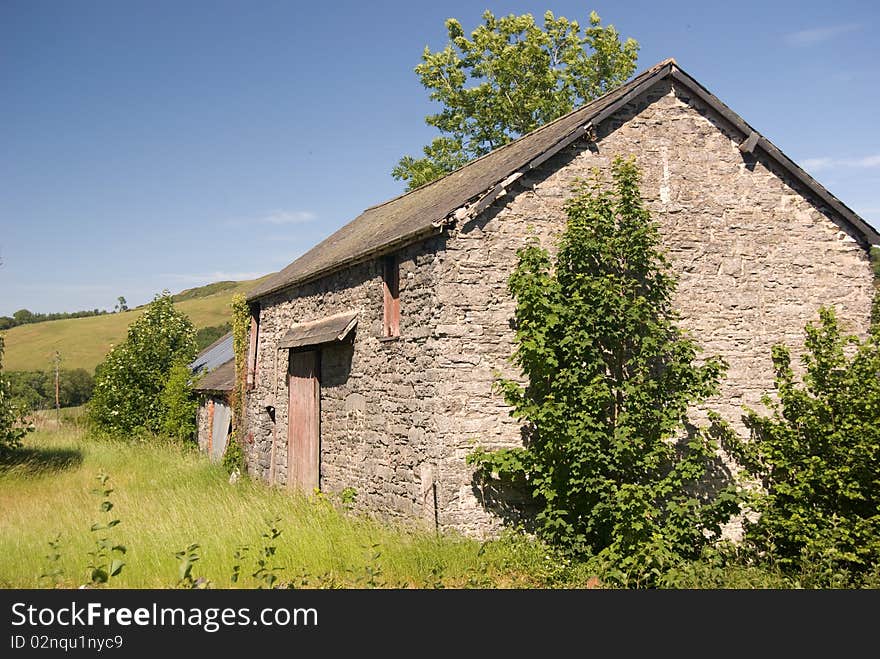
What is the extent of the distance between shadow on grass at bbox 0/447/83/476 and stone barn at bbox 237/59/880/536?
8.85 m

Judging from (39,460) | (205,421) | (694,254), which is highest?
(694,254)

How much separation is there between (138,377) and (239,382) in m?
10.1

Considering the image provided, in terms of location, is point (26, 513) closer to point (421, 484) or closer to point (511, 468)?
point (421, 484)

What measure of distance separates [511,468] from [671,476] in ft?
6.72

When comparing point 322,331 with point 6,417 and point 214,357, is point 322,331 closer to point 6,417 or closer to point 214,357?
point 6,417

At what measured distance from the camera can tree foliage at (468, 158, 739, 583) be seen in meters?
8.55

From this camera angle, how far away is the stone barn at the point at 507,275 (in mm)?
9039

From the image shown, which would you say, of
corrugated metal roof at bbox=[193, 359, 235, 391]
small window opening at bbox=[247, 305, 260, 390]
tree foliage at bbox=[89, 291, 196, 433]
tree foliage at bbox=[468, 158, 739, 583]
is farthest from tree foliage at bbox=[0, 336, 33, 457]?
tree foliage at bbox=[468, 158, 739, 583]

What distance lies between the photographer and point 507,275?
9344 mm

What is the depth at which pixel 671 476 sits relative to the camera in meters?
8.83

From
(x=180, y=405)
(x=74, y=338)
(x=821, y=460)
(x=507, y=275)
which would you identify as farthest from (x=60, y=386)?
(x=821, y=460)

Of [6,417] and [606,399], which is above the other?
[606,399]

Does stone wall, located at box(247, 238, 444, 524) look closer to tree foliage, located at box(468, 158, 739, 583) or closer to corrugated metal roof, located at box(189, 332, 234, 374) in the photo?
tree foliage, located at box(468, 158, 739, 583)

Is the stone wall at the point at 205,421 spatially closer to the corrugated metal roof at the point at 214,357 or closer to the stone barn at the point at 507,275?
the corrugated metal roof at the point at 214,357
